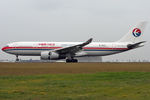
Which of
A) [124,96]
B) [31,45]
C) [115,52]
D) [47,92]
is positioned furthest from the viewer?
[115,52]

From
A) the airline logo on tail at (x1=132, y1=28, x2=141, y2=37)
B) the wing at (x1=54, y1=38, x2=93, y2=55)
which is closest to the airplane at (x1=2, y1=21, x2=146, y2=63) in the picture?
the wing at (x1=54, y1=38, x2=93, y2=55)

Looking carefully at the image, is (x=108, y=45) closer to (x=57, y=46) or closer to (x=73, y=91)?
(x=57, y=46)

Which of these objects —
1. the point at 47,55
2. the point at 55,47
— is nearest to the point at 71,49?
the point at 55,47

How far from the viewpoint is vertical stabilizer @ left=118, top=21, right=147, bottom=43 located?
4222cm

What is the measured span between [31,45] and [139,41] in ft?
53.5

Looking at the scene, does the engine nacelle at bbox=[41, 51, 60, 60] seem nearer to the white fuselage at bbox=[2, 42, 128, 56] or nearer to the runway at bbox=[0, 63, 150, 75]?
the white fuselage at bbox=[2, 42, 128, 56]

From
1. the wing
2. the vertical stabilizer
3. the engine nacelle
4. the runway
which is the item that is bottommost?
the runway

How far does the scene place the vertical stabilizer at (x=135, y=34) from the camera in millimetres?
42219

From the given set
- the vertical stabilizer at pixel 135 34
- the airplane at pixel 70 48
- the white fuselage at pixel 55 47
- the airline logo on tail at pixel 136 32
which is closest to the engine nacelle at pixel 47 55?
the airplane at pixel 70 48

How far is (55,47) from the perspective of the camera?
129 ft

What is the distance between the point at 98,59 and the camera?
45406 mm

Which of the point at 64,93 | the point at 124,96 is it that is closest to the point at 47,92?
the point at 64,93

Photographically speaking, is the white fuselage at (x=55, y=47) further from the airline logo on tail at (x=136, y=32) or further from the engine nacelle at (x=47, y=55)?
the airline logo on tail at (x=136, y=32)

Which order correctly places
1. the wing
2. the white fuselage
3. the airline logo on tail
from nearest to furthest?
the wing
the white fuselage
the airline logo on tail
